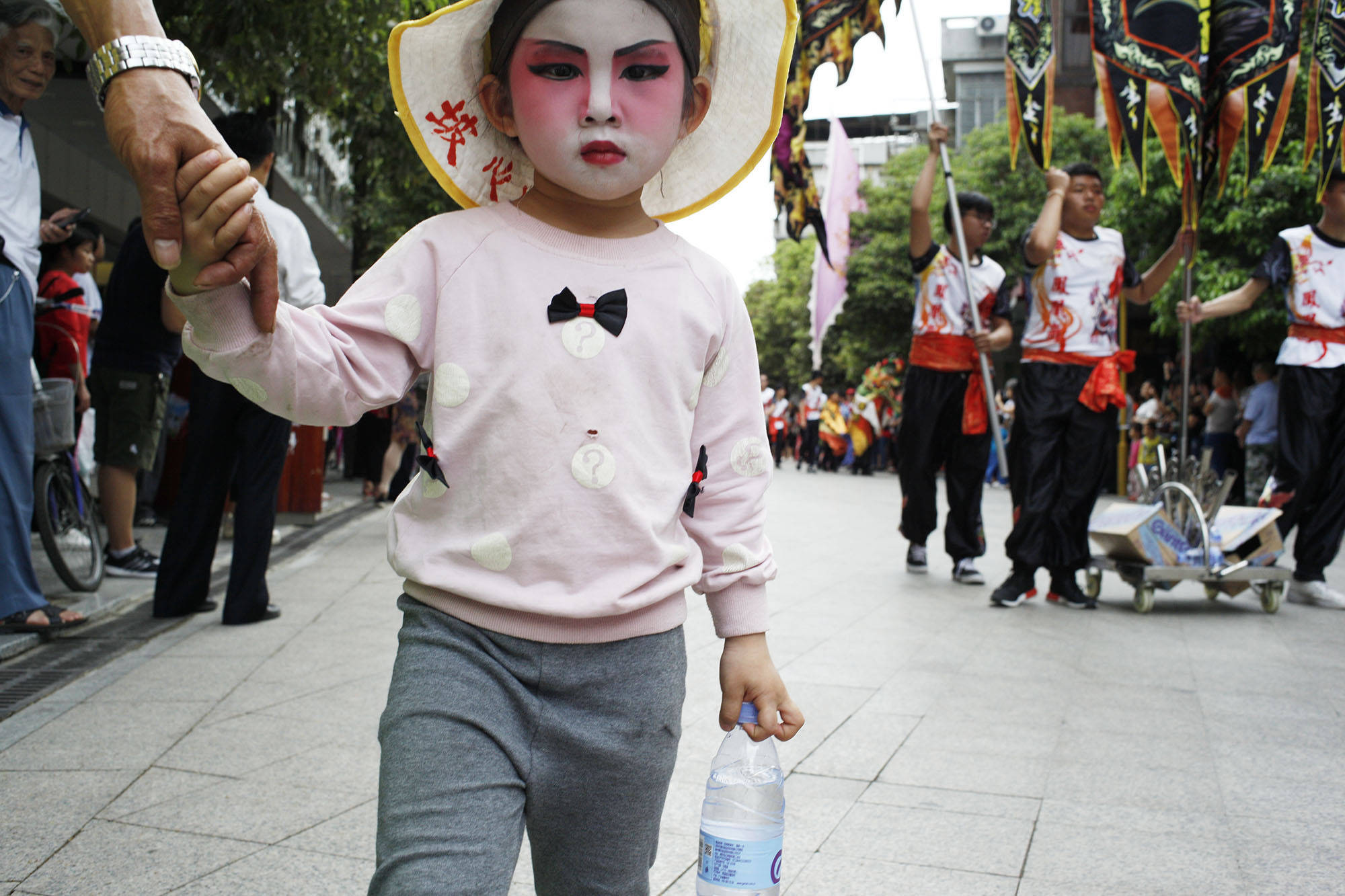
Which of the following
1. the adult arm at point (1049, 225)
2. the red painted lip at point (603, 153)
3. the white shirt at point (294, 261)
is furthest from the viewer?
the adult arm at point (1049, 225)

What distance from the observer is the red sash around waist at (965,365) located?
7.31 m

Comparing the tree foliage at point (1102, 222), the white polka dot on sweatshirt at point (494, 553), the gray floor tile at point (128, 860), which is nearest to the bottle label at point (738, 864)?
the white polka dot on sweatshirt at point (494, 553)

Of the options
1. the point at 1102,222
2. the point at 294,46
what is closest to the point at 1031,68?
the point at 294,46

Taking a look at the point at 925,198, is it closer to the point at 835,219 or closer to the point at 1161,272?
the point at 1161,272

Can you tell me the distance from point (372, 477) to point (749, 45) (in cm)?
1071

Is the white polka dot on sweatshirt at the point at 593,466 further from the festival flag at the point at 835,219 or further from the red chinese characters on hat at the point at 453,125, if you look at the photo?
the festival flag at the point at 835,219

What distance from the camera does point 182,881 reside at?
259cm

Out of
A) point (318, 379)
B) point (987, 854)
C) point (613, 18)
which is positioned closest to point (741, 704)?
point (318, 379)

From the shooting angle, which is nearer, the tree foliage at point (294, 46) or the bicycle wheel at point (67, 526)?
the bicycle wheel at point (67, 526)

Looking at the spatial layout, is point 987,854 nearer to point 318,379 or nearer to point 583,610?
point 583,610

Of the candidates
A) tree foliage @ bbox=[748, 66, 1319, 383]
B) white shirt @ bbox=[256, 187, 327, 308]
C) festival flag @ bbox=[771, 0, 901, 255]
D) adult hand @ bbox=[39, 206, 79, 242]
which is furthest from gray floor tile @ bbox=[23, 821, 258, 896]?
tree foliage @ bbox=[748, 66, 1319, 383]

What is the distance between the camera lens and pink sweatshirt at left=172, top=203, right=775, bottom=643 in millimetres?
1721

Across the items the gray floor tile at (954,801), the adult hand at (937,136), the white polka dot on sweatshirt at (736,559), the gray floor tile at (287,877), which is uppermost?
the adult hand at (937,136)

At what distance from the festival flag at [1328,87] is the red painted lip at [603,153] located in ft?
20.6
